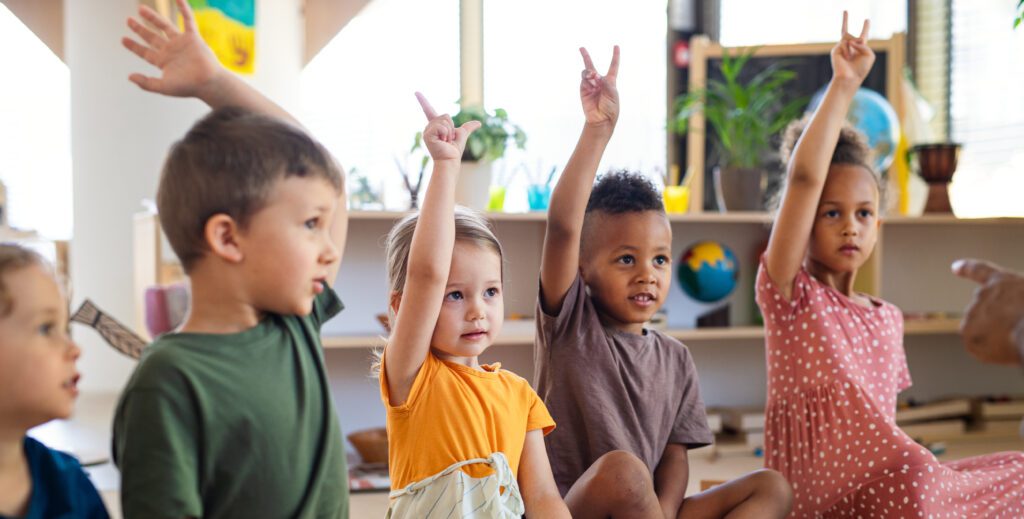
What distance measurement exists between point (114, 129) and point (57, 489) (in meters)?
4.11

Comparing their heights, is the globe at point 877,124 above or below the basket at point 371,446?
above

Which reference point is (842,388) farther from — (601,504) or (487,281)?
(487,281)

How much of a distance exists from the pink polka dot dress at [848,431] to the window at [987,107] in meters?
2.68

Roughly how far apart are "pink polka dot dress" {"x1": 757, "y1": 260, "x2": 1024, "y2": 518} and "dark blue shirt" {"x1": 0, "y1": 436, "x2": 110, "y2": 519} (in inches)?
50.7

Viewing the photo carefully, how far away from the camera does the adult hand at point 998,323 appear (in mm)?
1097

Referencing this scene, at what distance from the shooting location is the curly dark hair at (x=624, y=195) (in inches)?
67.2

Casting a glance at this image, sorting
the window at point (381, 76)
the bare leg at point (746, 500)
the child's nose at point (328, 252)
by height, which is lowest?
the bare leg at point (746, 500)

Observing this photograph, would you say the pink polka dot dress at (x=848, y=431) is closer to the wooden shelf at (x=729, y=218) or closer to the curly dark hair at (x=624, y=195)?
the curly dark hair at (x=624, y=195)

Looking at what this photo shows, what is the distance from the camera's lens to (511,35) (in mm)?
4734

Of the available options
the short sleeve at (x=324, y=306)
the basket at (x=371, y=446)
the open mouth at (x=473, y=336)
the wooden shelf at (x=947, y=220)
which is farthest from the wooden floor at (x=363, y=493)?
the short sleeve at (x=324, y=306)

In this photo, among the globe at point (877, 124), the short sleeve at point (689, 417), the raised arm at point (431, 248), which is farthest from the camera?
the globe at point (877, 124)

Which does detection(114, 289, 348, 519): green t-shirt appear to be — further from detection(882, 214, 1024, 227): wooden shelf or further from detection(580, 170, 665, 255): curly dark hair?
detection(882, 214, 1024, 227): wooden shelf

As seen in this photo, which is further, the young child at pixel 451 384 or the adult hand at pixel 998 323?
the young child at pixel 451 384

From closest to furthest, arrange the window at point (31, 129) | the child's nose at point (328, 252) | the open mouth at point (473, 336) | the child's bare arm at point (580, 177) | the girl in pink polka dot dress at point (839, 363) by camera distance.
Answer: the child's nose at point (328, 252), the open mouth at point (473, 336), the child's bare arm at point (580, 177), the girl in pink polka dot dress at point (839, 363), the window at point (31, 129)
